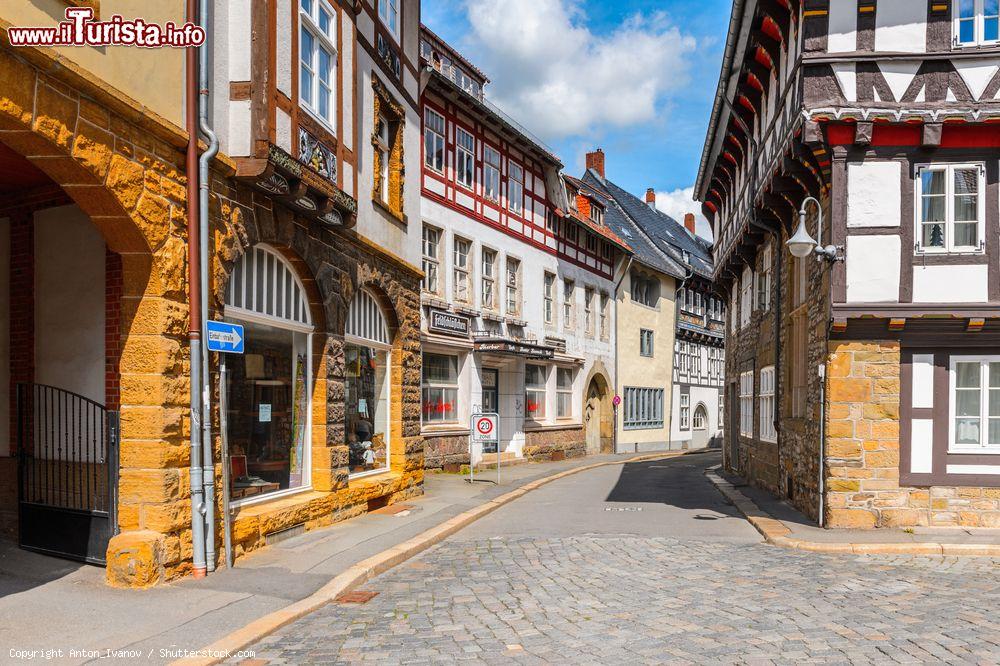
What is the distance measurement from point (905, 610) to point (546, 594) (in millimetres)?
3097

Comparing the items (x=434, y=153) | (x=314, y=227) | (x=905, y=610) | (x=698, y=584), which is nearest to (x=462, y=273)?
(x=434, y=153)

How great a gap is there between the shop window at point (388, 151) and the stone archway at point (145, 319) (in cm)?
605

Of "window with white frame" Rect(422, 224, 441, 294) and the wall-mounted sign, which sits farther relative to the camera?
"window with white frame" Rect(422, 224, 441, 294)

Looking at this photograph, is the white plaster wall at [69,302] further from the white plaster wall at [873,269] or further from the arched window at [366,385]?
the white plaster wall at [873,269]

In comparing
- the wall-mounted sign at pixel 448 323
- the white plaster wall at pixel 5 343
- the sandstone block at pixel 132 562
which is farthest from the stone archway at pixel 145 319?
the wall-mounted sign at pixel 448 323

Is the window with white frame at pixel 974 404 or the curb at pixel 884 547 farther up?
the window with white frame at pixel 974 404

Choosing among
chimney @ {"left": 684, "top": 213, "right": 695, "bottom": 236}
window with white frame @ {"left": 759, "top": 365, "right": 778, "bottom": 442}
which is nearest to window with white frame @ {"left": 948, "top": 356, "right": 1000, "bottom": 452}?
window with white frame @ {"left": 759, "top": 365, "right": 778, "bottom": 442}

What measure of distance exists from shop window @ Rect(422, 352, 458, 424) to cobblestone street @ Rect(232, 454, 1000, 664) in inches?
375

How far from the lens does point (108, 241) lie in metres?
8.03

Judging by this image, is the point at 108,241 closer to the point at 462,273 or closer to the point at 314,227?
the point at 314,227

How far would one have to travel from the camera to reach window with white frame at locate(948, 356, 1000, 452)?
12.0 meters

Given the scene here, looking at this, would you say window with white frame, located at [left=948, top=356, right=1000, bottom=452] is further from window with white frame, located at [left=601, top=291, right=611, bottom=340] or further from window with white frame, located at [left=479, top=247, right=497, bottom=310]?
window with white frame, located at [left=601, top=291, right=611, bottom=340]

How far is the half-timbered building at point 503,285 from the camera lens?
2197 centimetres

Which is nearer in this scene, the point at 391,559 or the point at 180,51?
the point at 180,51
